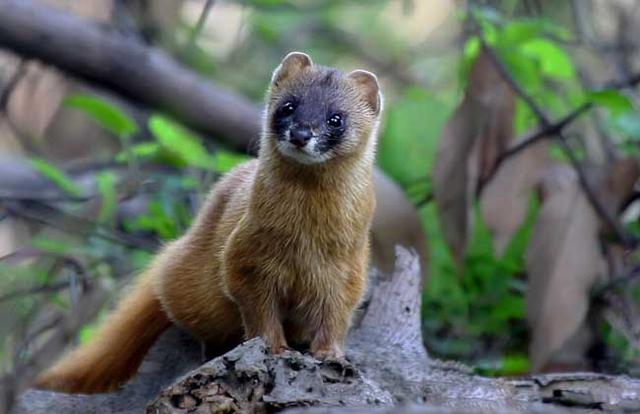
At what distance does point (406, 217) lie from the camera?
6.46 metres

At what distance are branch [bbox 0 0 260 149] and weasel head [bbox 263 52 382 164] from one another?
9.52 feet

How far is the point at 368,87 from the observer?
4.90 metres

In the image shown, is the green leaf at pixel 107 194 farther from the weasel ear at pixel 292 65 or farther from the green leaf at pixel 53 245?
the weasel ear at pixel 292 65

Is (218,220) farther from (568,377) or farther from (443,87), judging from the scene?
(443,87)

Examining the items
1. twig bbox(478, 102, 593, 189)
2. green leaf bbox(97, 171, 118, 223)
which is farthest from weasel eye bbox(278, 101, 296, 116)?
twig bbox(478, 102, 593, 189)

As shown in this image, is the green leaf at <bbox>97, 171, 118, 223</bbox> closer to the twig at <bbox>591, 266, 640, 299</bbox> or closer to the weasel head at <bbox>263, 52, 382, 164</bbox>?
the weasel head at <bbox>263, 52, 382, 164</bbox>

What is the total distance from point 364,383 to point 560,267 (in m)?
2.69

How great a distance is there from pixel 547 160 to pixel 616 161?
446 millimetres

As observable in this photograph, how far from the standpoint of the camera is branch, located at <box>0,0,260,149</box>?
25.4 ft

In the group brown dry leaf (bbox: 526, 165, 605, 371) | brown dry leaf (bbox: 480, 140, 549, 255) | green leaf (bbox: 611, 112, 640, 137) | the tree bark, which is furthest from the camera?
brown dry leaf (bbox: 480, 140, 549, 255)

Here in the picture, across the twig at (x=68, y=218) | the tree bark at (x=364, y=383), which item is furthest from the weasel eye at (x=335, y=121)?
the twig at (x=68, y=218)

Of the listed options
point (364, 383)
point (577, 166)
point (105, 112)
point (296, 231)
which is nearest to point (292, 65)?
point (296, 231)

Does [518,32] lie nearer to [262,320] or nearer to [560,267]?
[560,267]

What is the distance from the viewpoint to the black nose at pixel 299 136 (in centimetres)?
430
